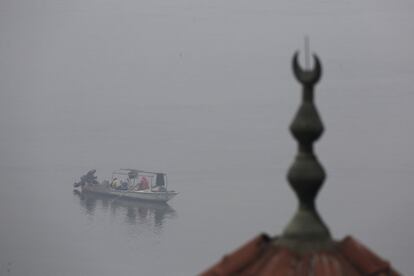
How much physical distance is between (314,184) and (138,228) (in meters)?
42.3

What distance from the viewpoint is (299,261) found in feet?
5.24

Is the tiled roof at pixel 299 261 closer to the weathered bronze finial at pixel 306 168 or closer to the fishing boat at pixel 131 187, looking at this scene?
the weathered bronze finial at pixel 306 168

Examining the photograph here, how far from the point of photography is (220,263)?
1662mm

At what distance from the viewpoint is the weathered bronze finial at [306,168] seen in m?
1.65

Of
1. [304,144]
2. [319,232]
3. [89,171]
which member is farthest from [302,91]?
[89,171]

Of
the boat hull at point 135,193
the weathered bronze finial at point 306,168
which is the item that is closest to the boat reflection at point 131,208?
the boat hull at point 135,193

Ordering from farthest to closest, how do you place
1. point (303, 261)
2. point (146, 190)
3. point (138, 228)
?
1. point (146, 190)
2. point (138, 228)
3. point (303, 261)

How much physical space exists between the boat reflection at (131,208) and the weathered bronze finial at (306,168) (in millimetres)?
41547

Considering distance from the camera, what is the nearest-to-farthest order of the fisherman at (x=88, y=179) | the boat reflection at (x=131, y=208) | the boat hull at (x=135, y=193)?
the boat reflection at (x=131, y=208) → the boat hull at (x=135, y=193) → the fisherman at (x=88, y=179)

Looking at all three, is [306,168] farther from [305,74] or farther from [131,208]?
[131,208]

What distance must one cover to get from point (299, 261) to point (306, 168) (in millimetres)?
153

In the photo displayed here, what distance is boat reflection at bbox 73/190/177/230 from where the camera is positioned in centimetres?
4400

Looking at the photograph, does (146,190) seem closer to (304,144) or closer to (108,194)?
(108,194)

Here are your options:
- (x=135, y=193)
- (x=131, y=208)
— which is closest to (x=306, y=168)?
(x=131, y=208)
